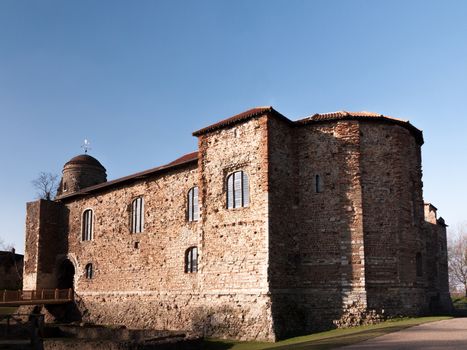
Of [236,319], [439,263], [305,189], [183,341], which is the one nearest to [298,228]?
[305,189]

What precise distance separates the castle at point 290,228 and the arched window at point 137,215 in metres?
2.52

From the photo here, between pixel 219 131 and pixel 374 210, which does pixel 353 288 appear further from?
pixel 219 131

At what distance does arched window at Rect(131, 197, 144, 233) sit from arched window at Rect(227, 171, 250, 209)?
7.05 meters

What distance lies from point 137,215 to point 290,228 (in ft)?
31.4

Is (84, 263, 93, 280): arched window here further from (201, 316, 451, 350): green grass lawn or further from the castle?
(201, 316, 451, 350): green grass lawn

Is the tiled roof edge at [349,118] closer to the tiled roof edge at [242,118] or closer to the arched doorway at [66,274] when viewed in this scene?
the tiled roof edge at [242,118]

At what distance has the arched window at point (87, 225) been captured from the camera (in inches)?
1139

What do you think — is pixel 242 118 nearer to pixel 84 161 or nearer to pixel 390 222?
pixel 390 222

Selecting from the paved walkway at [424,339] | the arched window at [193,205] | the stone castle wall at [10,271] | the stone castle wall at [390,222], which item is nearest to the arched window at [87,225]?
the arched window at [193,205]

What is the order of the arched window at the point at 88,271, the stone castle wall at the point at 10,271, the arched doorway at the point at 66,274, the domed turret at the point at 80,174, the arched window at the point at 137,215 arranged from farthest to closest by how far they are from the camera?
the domed turret at the point at 80,174
the stone castle wall at the point at 10,271
the arched doorway at the point at 66,274
the arched window at the point at 88,271
the arched window at the point at 137,215

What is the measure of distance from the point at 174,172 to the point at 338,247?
9146 mm

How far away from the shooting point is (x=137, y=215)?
2591 cm

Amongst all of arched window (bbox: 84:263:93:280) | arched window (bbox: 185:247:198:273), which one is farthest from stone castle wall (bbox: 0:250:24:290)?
arched window (bbox: 185:247:198:273)

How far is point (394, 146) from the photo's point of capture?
20.3 m
